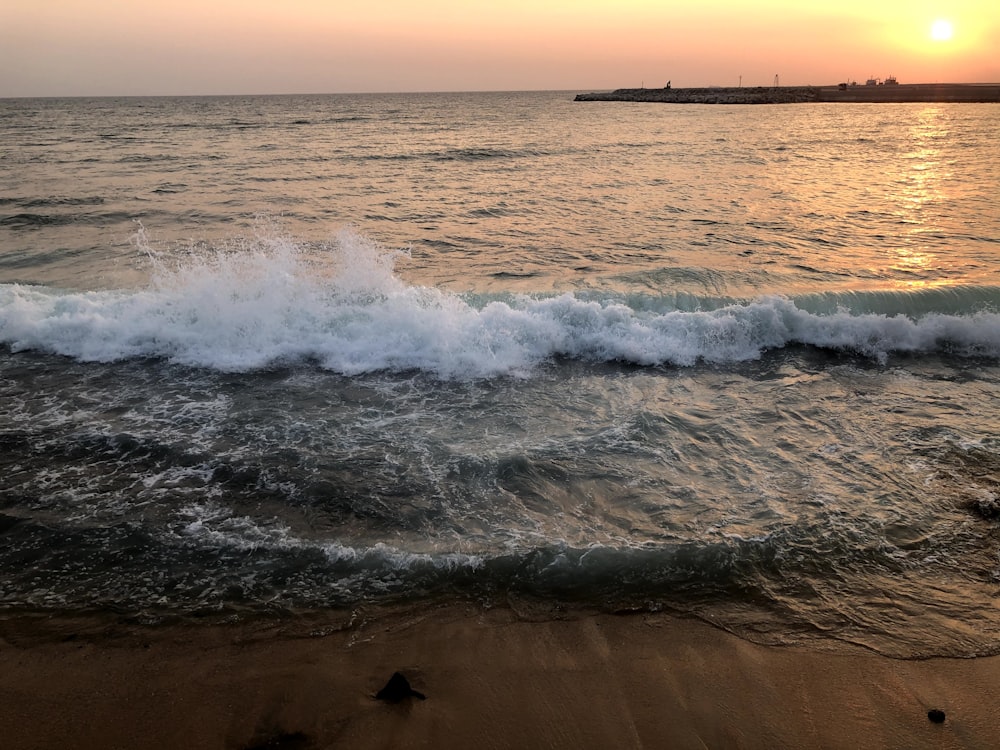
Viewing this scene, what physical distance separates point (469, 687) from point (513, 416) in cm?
359

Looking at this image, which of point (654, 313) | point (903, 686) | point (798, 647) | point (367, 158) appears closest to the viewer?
point (903, 686)

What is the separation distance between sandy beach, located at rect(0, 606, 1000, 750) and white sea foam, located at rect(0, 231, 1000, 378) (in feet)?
14.9

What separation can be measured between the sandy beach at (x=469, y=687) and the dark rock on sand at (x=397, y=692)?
0.12ft

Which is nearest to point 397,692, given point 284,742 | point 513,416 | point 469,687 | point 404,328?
point 469,687

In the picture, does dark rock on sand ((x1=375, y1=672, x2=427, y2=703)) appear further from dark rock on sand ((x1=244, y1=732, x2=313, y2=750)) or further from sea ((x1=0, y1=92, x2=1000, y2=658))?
sea ((x1=0, y1=92, x2=1000, y2=658))

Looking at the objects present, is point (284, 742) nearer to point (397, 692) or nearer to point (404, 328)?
point (397, 692)

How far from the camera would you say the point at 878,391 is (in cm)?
749

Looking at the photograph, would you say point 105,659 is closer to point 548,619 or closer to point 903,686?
point 548,619

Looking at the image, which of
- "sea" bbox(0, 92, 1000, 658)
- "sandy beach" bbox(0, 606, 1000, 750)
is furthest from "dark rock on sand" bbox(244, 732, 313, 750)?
"sea" bbox(0, 92, 1000, 658)

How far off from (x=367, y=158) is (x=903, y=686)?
29.1 meters

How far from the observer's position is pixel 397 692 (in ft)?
10.9

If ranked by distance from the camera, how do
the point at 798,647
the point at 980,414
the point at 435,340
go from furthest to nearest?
the point at 435,340, the point at 980,414, the point at 798,647

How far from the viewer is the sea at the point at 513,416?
4.21 m

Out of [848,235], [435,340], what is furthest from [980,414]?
[848,235]
